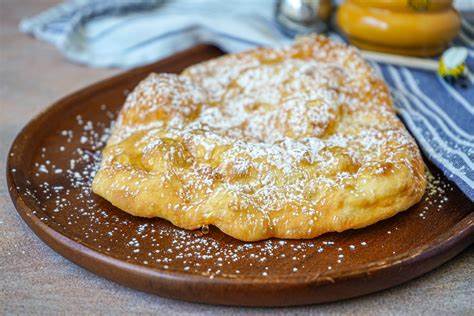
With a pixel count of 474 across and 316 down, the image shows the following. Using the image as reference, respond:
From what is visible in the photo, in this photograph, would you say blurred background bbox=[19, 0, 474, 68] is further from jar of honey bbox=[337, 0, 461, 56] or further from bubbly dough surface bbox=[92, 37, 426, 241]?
bubbly dough surface bbox=[92, 37, 426, 241]

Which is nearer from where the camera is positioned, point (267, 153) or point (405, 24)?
point (267, 153)

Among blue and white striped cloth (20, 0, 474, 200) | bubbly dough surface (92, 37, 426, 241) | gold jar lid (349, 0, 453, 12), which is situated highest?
gold jar lid (349, 0, 453, 12)

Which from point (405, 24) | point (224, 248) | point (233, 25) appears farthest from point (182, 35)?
point (224, 248)

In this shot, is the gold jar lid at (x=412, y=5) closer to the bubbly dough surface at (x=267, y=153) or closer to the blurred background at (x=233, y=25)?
the blurred background at (x=233, y=25)

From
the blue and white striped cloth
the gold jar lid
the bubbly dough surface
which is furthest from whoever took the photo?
the gold jar lid

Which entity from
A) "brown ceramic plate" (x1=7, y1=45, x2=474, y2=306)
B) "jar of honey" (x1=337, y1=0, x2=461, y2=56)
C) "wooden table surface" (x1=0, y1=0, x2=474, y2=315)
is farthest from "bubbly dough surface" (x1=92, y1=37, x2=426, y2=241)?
"jar of honey" (x1=337, y1=0, x2=461, y2=56)

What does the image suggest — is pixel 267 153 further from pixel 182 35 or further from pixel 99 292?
pixel 182 35

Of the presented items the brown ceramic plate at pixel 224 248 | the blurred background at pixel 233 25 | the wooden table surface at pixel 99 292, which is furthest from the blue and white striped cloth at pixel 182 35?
the wooden table surface at pixel 99 292
